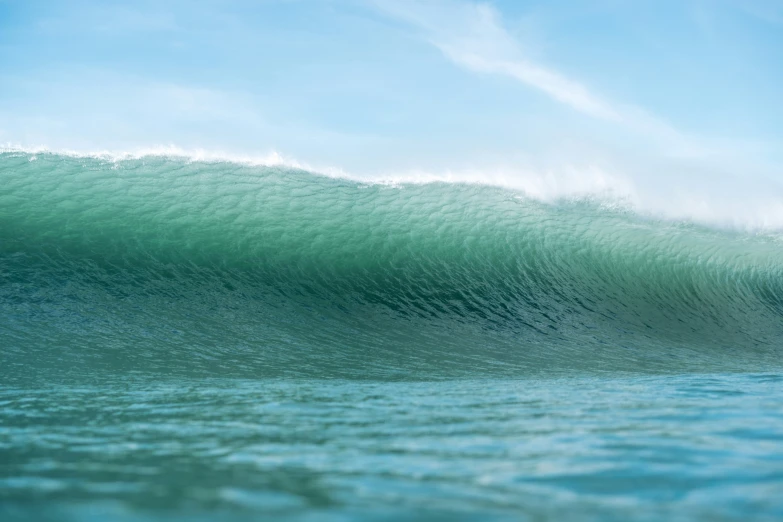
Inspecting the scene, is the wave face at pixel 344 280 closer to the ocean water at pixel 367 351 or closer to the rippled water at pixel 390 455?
the ocean water at pixel 367 351

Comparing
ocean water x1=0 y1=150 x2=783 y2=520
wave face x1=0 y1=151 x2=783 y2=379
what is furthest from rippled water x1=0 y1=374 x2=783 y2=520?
wave face x1=0 y1=151 x2=783 y2=379

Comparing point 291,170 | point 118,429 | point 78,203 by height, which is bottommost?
point 118,429

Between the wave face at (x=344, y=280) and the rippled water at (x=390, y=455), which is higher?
the wave face at (x=344, y=280)

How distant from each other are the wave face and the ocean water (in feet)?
0.15

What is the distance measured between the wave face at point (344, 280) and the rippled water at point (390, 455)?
1913 millimetres

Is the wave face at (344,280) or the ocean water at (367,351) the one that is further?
the wave face at (344,280)

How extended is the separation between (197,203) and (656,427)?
921 cm

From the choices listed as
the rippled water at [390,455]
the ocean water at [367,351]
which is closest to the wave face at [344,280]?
the ocean water at [367,351]

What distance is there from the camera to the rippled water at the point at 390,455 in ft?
6.23

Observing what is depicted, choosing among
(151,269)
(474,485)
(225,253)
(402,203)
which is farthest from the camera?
(402,203)

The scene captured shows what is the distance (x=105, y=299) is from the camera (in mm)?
7562

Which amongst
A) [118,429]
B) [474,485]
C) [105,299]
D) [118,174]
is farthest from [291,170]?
[474,485]

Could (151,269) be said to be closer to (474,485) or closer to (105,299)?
(105,299)

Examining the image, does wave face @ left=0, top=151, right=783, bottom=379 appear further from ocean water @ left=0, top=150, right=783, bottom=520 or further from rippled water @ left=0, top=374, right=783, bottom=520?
rippled water @ left=0, top=374, right=783, bottom=520
